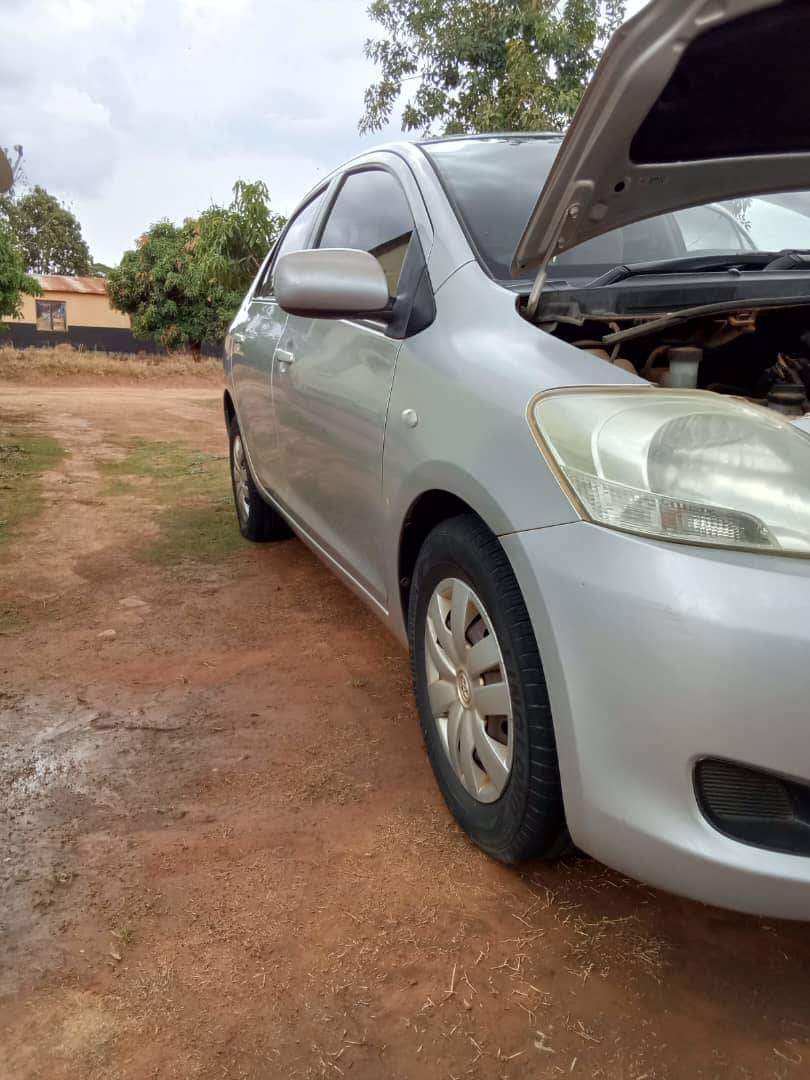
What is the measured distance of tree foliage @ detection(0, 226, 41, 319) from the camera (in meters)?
22.3

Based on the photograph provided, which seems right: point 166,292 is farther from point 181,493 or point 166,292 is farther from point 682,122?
point 682,122

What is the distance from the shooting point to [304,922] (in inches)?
73.2

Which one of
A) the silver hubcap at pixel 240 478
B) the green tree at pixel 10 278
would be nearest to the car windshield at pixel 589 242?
the silver hubcap at pixel 240 478

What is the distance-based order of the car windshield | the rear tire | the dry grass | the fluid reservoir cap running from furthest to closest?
1. the dry grass
2. the rear tire
3. the car windshield
4. the fluid reservoir cap

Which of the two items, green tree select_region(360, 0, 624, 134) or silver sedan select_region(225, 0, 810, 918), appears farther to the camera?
green tree select_region(360, 0, 624, 134)

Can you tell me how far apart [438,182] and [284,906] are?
191 cm

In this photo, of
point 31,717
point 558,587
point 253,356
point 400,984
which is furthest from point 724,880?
point 253,356

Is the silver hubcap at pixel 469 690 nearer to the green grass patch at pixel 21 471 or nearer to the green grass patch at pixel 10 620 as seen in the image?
the green grass patch at pixel 10 620

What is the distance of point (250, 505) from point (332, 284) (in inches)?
97.8

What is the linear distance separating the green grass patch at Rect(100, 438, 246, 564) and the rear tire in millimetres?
183

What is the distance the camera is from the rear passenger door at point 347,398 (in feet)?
7.96

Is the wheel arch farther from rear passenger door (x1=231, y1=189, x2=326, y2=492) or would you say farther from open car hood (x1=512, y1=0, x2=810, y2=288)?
rear passenger door (x1=231, y1=189, x2=326, y2=492)

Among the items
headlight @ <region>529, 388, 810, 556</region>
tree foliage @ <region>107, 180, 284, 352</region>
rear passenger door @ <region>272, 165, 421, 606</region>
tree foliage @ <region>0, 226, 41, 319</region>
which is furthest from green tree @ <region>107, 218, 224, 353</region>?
headlight @ <region>529, 388, 810, 556</region>

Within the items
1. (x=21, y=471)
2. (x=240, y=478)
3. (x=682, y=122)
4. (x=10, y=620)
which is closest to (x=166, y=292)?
(x=21, y=471)
